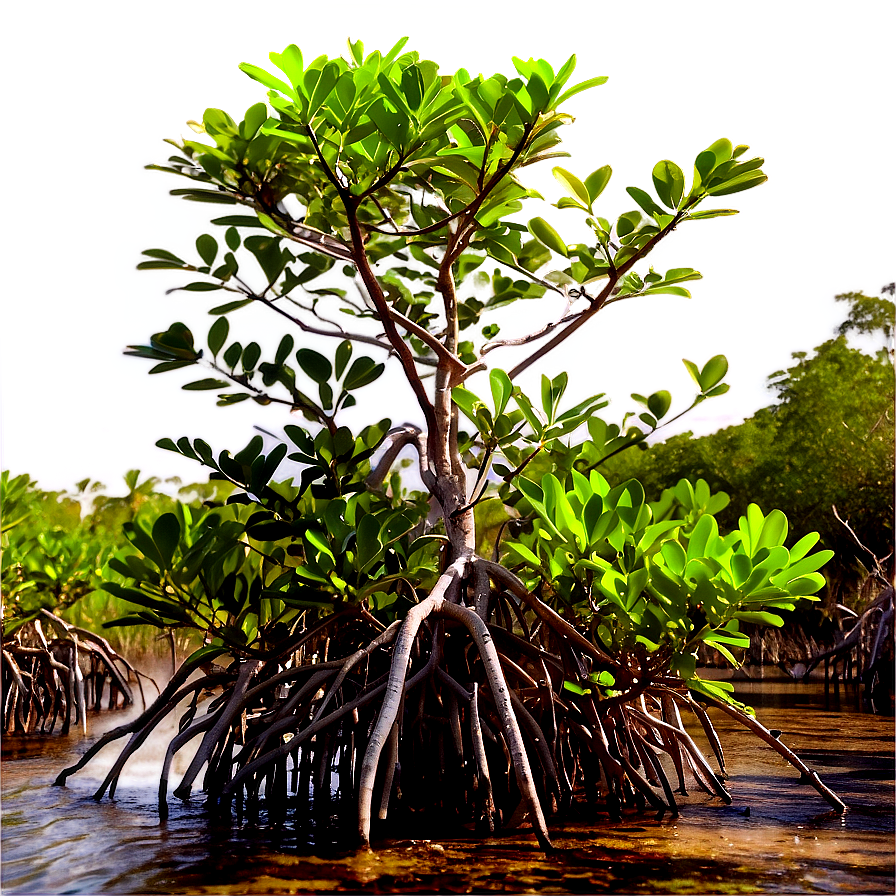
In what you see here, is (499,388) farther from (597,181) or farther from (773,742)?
(773,742)

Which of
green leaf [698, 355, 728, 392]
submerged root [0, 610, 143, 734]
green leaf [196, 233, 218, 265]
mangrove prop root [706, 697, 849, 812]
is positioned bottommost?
mangrove prop root [706, 697, 849, 812]

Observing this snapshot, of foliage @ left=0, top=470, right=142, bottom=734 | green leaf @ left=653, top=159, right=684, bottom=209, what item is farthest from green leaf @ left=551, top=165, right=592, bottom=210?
foliage @ left=0, top=470, right=142, bottom=734

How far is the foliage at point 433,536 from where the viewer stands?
3121mm

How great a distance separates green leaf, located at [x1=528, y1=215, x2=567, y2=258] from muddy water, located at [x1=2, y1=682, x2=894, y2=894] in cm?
215

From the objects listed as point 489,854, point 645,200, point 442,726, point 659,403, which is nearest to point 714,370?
point 659,403

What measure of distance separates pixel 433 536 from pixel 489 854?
1.24m

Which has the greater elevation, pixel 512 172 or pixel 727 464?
pixel 727 464

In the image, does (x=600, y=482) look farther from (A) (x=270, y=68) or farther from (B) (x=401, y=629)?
(A) (x=270, y=68)

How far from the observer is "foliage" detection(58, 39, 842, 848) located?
3.12m

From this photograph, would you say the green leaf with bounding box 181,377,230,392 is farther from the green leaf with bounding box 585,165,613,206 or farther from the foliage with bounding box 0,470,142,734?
the foliage with bounding box 0,470,142,734

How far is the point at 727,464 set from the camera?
15508 millimetres

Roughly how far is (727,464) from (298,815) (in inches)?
505

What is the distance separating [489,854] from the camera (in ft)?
10.3

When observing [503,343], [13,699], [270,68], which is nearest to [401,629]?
[503,343]
